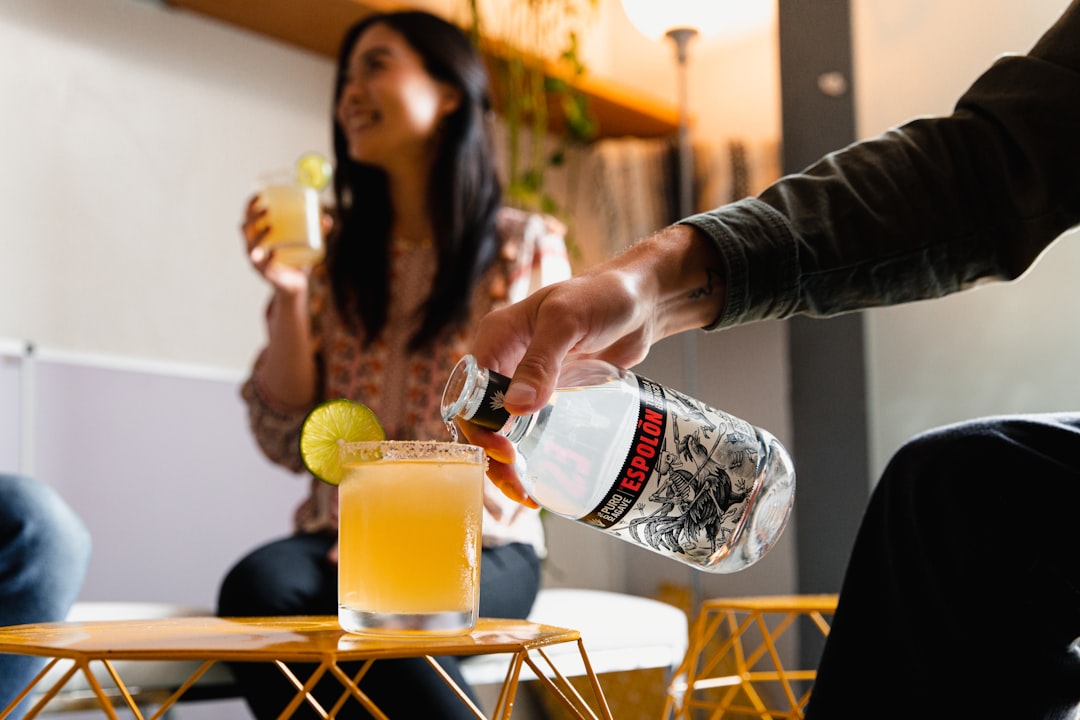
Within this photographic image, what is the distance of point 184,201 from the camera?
247 cm

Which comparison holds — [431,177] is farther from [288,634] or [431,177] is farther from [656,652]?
[288,634]

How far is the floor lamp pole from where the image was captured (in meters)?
2.69

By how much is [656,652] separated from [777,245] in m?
0.84

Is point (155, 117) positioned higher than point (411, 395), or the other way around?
point (155, 117)

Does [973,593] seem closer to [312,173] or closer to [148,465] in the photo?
[312,173]

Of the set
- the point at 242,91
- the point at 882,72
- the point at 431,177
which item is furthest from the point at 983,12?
the point at 242,91

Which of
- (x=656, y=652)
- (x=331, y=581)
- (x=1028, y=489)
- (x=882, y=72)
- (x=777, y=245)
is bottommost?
(x=656, y=652)

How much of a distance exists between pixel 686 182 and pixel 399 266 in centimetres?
115

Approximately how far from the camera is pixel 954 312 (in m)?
2.03

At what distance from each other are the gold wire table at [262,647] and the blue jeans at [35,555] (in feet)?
1.74

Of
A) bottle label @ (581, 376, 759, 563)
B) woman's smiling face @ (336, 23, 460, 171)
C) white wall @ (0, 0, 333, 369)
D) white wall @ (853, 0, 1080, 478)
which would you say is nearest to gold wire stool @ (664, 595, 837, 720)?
white wall @ (853, 0, 1080, 478)

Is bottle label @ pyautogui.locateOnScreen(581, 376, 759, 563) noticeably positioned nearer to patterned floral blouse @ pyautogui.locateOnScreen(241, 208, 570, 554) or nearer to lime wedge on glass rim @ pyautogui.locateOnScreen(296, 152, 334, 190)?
patterned floral blouse @ pyautogui.locateOnScreen(241, 208, 570, 554)

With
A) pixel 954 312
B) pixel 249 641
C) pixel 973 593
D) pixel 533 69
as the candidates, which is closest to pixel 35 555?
pixel 249 641

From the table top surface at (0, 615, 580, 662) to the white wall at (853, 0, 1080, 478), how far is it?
134 cm
